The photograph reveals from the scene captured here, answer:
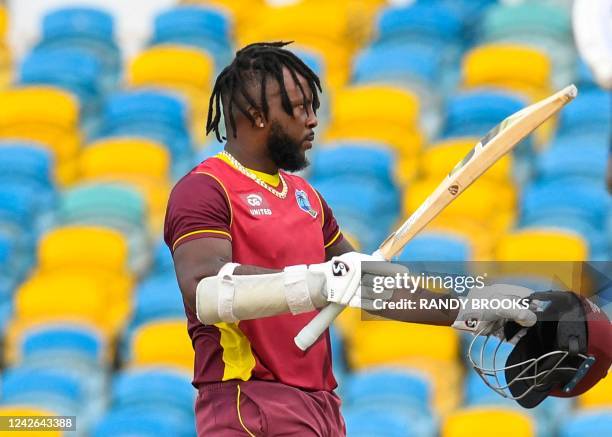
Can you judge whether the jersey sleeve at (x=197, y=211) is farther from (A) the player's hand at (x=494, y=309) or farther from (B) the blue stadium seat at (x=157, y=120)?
(B) the blue stadium seat at (x=157, y=120)

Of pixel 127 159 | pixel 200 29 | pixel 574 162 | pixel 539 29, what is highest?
pixel 200 29

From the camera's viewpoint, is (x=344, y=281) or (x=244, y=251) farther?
(x=244, y=251)

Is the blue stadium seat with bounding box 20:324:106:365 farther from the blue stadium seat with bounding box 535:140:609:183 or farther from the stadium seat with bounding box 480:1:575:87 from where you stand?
the stadium seat with bounding box 480:1:575:87

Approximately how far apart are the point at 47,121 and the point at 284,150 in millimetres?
6776

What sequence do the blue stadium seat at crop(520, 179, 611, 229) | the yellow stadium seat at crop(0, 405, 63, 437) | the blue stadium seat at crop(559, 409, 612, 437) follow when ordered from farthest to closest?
the blue stadium seat at crop(520, 179, 611, 229), the yellow stadium seat at crop(0, 405, 63, 437), the blue stadium seat at crop(559, 409, 612, 437)

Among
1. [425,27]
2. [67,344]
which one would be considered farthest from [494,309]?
[425,27]

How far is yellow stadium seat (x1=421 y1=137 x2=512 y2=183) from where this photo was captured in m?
10.7

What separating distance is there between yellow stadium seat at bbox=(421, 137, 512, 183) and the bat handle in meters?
5.27

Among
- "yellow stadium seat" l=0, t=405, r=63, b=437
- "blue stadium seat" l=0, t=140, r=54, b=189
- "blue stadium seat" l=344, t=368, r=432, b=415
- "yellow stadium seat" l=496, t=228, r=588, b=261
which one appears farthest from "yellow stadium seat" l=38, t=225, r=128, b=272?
"yellow stadium seat" l=496, t=228, r=588, b=261

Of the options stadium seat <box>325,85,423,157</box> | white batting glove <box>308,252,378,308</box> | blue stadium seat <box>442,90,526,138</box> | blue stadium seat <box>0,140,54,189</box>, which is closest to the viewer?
white batting glove <box>308,252,378,308</box>

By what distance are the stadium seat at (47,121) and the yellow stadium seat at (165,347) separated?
2.40m

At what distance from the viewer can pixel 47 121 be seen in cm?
1240

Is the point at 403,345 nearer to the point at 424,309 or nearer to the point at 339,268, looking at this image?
the point at 424,309

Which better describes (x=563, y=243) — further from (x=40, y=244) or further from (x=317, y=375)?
(x=317, y=375)
